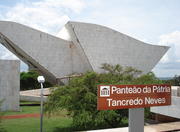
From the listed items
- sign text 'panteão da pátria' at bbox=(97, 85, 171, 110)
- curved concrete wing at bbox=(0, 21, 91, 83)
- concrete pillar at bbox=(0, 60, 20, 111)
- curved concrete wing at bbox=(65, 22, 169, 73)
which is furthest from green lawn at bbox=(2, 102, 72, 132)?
curved concrete wing at bbox=(65, 22, 169, 73)

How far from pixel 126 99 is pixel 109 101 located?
16.3 inches

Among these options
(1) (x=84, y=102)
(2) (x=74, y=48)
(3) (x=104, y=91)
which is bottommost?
(1) (x=84, y=102)

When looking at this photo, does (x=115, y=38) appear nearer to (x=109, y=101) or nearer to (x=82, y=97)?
(x=82, y=97)

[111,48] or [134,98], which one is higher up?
[111,48]

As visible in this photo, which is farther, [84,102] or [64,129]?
[64,129]

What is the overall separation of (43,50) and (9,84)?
52.1ft

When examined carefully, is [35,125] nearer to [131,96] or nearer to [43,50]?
[131,96]

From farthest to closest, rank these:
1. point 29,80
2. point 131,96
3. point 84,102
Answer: point 29,80, point 84,102, point 131,96

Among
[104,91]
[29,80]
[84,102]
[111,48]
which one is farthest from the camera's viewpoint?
[29,80]

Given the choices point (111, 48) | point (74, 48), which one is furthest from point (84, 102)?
point (111, 48)

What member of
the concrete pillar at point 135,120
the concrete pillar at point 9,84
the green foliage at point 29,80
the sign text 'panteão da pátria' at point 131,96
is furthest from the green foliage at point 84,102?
the green foliage at point 29,80

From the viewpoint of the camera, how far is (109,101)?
4.83 meters

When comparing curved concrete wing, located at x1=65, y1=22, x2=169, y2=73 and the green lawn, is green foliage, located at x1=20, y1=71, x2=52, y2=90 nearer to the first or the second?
curved concrete wing, located at x1=65, y1=22, x2=169, y2=73

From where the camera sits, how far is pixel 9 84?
20688 mm
